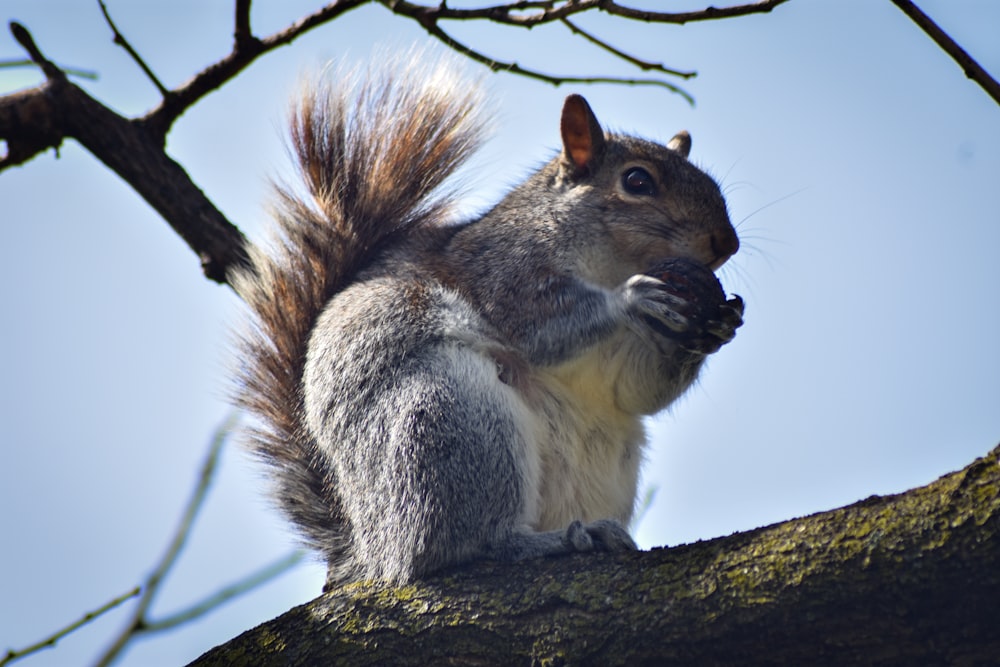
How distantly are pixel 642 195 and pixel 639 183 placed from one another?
59 millimetres

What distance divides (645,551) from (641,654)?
31 centimetres

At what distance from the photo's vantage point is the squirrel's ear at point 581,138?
12.2ft

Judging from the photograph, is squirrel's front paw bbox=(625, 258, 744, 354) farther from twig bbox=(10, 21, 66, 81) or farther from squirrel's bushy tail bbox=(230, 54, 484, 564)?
twig bbox=(10, 21, 66, 81)

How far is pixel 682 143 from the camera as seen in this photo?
431cm

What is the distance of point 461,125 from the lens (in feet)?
12.4

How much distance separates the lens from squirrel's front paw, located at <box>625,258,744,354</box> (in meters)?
3.05

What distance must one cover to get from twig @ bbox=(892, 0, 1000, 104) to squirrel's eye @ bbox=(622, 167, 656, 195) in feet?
5.19

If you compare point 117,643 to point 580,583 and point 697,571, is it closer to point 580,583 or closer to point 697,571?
point 580,583

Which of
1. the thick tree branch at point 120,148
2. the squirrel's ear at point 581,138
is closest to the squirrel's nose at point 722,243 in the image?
the squirrel's ear at point 581,138

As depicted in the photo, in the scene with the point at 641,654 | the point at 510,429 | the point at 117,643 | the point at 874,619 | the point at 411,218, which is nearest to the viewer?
the point at 874,619

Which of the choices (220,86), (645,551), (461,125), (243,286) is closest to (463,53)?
(461,125)

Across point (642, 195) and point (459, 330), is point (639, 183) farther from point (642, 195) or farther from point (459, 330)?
point (459, 330)

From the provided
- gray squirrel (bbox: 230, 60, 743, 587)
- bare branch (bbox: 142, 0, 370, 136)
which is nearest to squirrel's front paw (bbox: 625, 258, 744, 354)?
gray squirrel (bbox: 230, 60, 743, 587)

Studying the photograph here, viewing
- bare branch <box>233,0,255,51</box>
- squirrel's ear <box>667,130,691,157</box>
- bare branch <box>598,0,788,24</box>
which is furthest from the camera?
squirrel's ear <box>667,130,691,157</box>
